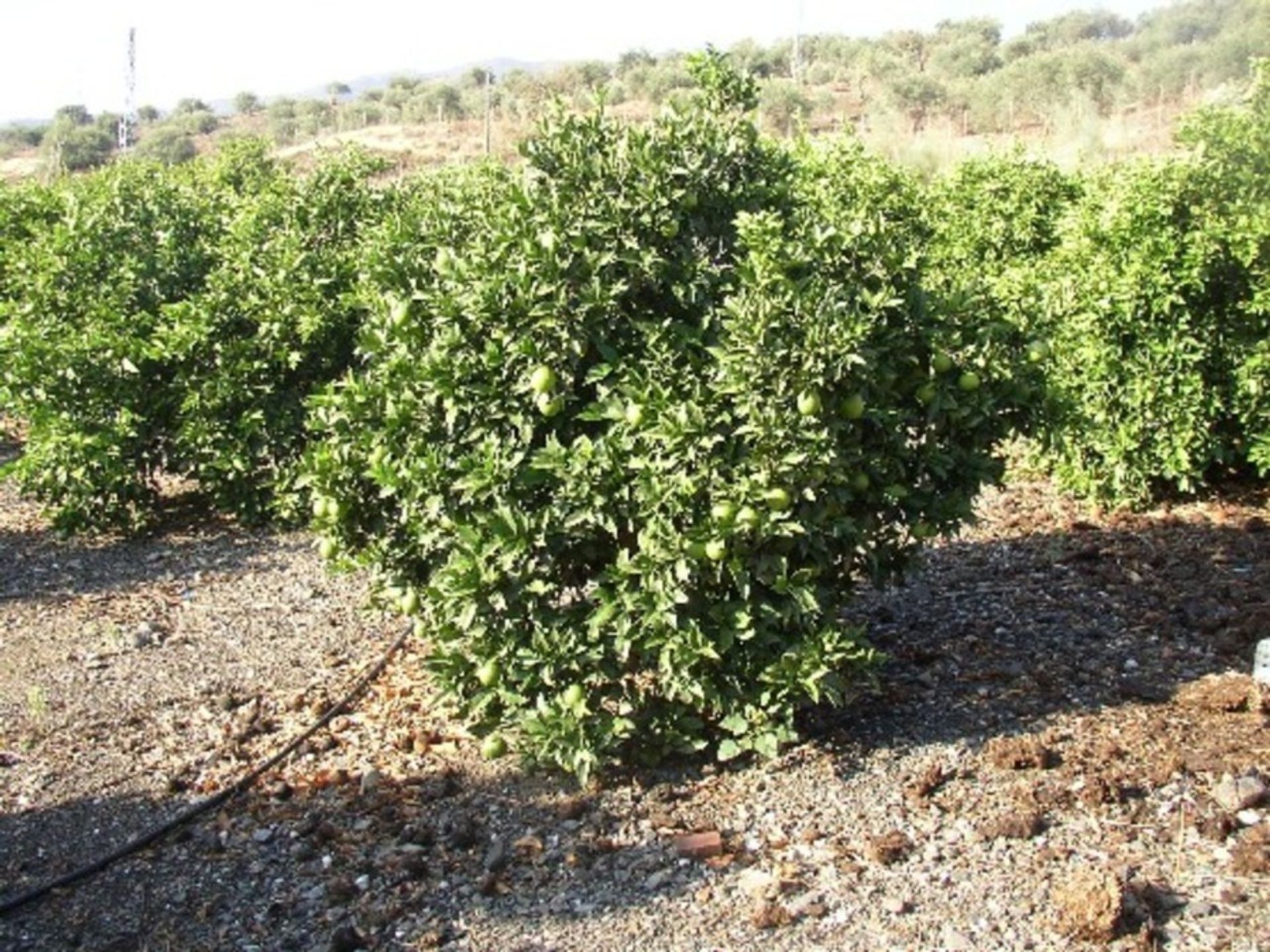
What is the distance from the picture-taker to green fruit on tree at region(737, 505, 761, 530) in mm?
3889

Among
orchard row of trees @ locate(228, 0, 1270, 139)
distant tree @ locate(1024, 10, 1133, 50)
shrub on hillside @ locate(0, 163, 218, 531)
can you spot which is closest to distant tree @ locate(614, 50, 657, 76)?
orchard row of trees @ locate(228, 0, 1270, 139)

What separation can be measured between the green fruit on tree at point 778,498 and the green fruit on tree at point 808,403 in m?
0.23

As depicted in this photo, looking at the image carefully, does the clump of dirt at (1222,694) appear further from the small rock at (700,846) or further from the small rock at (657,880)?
the small rock at (657,880)

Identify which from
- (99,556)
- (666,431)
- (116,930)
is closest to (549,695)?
(666,431)

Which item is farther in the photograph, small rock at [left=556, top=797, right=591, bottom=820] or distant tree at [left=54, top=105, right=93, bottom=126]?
distant tree at [left=54, top=105, right=93, bottom=126]

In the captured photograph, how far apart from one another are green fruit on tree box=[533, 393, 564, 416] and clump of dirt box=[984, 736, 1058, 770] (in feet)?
5.70

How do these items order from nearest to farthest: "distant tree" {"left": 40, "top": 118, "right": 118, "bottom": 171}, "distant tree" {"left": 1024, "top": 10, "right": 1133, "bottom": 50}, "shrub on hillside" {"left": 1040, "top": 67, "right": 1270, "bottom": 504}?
1. "shrub on hillside" {"left": 1040, "top": 67, "right": 1270, "bottom": 504}
2. "distant tree" {"left": 40, "top": 118, "right": 118, "bottom": 171}
3. "distant tree" {"left": 1024, "top": 10, "right": 1133, "bottom": 50}

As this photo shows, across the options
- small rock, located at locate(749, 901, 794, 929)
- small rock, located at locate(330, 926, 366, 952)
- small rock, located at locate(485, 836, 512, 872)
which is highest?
small rock, located at locate(749, 901, 794, 929)

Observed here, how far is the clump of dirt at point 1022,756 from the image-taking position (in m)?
4.21

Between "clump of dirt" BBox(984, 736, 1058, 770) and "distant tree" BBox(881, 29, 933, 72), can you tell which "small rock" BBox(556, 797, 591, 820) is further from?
"distant tree" BBox(881, 29, 933, 72)

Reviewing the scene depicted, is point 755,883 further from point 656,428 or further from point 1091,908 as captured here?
point 656,428

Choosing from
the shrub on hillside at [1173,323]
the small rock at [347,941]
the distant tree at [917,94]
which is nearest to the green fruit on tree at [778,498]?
the small rock at [347,941]

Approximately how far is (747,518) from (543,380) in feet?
2.44

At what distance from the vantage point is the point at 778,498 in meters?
3.89
